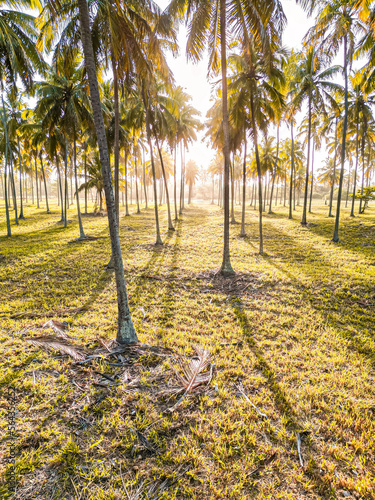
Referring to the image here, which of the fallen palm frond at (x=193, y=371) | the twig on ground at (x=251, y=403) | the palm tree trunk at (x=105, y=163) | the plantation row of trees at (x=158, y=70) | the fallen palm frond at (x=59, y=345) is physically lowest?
the twig on ground at (x=251, y=403)

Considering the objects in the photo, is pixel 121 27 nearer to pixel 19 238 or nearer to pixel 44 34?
pixel 44 34

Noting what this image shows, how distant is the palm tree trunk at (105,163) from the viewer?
3.89 m

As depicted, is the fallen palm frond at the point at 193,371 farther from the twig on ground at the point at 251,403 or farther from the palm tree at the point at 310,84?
the palm tree at the point at 310,84

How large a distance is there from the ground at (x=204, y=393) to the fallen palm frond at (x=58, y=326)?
18cm

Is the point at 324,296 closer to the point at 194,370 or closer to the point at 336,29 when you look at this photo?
the point at 194,370

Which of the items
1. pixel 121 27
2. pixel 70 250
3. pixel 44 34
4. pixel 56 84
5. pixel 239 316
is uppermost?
pixel 56 84

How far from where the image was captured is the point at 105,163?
417 cm

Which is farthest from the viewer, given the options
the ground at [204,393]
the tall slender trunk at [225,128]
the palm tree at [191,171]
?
the palm tree at [191,171]

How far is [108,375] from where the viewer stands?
3.76m

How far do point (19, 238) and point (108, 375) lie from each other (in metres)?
14.3

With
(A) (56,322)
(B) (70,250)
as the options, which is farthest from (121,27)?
(B) (70,250)

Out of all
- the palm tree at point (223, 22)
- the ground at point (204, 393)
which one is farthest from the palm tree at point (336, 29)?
the ground at point (204, 393)

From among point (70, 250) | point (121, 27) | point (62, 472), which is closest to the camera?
point (62, 472)

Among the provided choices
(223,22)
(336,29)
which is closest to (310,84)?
(336,29)
